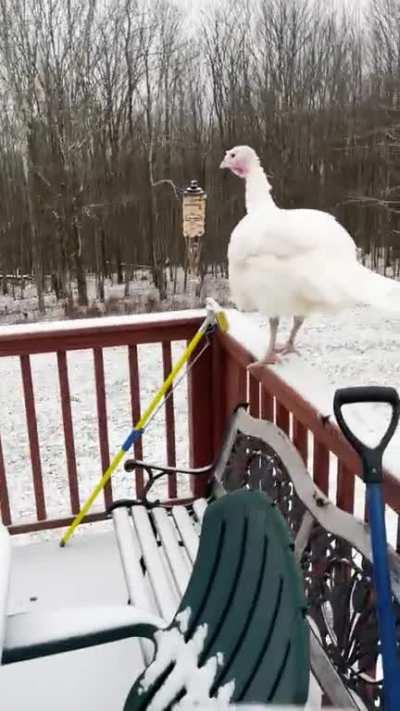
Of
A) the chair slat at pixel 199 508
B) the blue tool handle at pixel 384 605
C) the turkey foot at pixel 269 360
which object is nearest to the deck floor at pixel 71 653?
the chair slat at pixel 199 508

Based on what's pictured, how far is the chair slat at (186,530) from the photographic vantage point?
1804mm

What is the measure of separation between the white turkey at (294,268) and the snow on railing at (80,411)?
720 mm

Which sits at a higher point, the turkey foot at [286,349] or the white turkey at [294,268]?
the white turkey at [294,268]

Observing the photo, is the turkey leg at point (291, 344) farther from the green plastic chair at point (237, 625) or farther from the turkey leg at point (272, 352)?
the green plastic chair at point (237, 625)

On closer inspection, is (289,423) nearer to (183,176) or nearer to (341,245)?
(341,245)

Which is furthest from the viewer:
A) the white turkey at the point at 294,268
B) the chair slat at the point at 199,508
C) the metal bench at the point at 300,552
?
the chair slat at the point at 199,508

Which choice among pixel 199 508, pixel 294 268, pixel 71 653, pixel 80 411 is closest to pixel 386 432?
pixel 294 268

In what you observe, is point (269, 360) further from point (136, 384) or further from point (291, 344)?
point (136, 384)

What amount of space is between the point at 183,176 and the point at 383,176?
4.30 meters

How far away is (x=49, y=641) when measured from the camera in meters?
1.22

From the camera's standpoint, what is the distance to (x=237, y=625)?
1194 mm

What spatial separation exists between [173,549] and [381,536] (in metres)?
0.98

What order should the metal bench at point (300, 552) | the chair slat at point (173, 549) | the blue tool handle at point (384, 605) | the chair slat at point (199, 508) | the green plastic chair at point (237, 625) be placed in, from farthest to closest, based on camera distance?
the chair slat at point (199, 508)
the chair slat at point (173, 549)
the metal bench at point (300, 552)
the green plastic chair at point (237, 625)
the blue tool handle at point (384, 605)

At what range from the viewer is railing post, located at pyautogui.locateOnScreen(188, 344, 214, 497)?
2.58 meters
